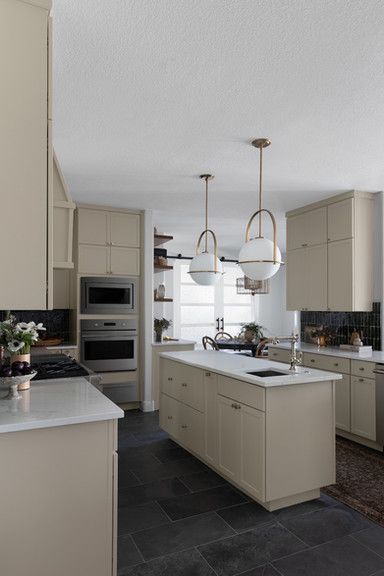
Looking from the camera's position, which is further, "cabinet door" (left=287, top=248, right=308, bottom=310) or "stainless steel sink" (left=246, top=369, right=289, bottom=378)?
"cabinet door" (left=287, top=248, right=308, bottom=310)

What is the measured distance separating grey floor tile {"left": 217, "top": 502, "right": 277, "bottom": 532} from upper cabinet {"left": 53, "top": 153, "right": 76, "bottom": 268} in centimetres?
187

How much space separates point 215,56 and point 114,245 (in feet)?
11.3

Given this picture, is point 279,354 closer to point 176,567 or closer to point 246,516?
point 246,516

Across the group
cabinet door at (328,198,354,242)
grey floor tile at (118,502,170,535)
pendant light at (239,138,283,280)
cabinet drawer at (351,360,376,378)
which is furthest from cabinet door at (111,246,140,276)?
grey floor tile at (118,502,170,535)

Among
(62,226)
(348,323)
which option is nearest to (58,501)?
(62,226)

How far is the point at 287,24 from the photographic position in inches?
71.6

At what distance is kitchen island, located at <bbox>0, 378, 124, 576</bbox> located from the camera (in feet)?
5.66

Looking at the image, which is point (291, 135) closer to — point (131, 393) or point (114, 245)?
point (114, 245)

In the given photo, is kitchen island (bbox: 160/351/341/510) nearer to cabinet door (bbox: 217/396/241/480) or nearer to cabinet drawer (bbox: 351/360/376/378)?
cabinet door (bbox: 217/396/241/480)

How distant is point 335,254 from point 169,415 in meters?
2.54

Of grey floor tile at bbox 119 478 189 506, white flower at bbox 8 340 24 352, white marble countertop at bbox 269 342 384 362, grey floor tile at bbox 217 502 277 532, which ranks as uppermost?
white flower at bbox 8 340 24 352

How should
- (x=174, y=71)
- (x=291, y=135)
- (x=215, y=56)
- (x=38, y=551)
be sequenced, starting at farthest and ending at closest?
(x=291, y=135) < (x=174, y=71) < (x=215, y=56) < (x=38, y=551)

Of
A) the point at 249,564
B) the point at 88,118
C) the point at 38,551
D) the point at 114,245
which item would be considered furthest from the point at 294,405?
the point at 114,245

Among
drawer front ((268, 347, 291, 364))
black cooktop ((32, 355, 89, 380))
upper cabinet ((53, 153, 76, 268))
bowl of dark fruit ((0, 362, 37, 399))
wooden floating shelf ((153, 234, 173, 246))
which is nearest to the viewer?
bowl of dark fruit ((0, 362, 37, 399))
